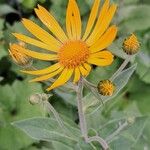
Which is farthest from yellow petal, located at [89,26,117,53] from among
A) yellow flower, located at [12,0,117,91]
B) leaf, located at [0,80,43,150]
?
leaf, located at [0,80,43,150]

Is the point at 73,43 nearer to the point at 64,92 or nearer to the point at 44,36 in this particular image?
the point at 44,36

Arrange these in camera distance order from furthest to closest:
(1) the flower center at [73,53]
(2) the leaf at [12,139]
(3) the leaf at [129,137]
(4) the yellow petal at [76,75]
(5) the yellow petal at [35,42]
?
1. (2) the leaf at [12,139]
2. (3) the leaf at [129,137]
3. (5) the yellow petal at [35,42]
4. (1) the flower center at [73,53]
5. (4) the yellow petal at [76,75]

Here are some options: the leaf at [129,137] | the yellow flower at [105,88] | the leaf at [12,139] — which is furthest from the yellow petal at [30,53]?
the leaf at [12,139]

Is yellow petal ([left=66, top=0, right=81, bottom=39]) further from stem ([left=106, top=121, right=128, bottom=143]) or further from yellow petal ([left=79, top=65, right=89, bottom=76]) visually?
stem ([left=106, top=121, right=128, bottom=143])

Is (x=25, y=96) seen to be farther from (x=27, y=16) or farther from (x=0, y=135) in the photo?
(x=27, y=16)

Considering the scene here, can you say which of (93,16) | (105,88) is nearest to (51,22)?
(93,16)

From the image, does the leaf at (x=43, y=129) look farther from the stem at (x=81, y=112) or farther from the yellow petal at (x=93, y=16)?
the yellow petal at (x=93, y=16)
